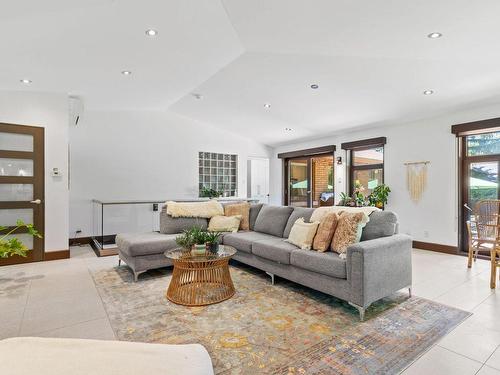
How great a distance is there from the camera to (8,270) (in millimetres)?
4133

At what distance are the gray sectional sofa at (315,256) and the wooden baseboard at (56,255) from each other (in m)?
1.40

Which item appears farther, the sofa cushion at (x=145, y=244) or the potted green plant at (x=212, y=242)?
the sofa cushion at (x=145, y=244)

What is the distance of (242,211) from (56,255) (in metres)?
3.14

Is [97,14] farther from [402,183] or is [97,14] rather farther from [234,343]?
[402,183]

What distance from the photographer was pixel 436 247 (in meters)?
5.27

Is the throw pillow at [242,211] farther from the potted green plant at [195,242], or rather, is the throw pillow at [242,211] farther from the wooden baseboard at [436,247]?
the wooden baseboard at [436,247]

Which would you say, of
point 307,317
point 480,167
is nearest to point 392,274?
point 307,317

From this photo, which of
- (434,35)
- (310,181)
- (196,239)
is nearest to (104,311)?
(196,239)

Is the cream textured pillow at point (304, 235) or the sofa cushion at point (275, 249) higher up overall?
the cream textured pillow at point (304, 235)

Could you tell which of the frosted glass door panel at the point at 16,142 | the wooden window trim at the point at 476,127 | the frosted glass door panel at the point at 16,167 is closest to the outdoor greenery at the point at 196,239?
the frosted glass door panel at the point at 16,167

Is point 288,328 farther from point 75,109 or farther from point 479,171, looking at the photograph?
point 75,109

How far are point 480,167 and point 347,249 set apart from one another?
151 inches

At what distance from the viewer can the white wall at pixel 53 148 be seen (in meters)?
4.54

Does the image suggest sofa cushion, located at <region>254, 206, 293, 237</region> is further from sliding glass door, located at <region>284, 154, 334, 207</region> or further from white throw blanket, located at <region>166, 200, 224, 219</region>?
sliding glass door, located at <region>284, 154, 334, 207</region>
